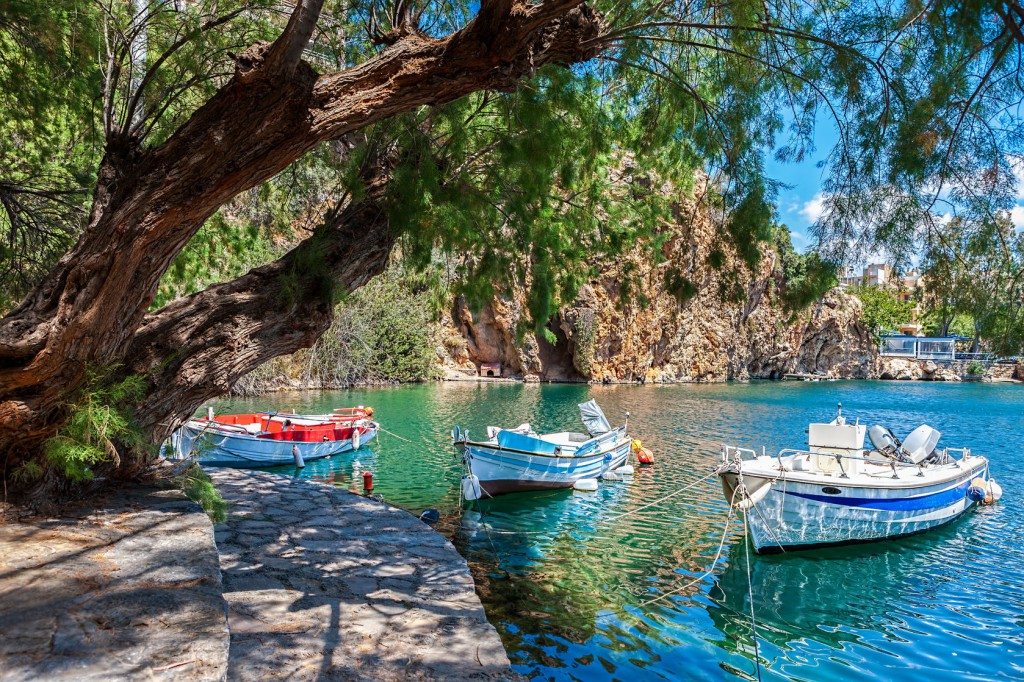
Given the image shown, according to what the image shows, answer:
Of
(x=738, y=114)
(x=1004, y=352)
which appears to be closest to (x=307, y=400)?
(x=738, y=114)

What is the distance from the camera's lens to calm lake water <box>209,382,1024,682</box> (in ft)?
18.9

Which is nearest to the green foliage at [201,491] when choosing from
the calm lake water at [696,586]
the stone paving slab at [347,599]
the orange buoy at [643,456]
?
the stone paving slab at [347,599]

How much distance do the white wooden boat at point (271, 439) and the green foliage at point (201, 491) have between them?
7.61 metres

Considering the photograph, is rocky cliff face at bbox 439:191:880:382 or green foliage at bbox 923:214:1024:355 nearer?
green foliage at bbox 923:214:1024:355

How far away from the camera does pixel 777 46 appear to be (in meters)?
4.95

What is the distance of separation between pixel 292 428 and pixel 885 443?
11.6 metres

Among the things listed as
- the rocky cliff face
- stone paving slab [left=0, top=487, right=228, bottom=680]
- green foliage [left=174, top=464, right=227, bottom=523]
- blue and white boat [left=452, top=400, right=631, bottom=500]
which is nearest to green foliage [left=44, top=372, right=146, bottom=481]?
stone paving slab [left=0, top=487, right=228, bottom=680]

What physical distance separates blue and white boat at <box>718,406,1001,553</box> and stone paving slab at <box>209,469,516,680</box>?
4.11 metres

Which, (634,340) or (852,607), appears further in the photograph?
(634,340)

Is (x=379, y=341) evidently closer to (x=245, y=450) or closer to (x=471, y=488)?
(x=245, y=450)

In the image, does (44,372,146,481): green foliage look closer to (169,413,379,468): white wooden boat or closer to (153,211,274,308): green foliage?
(153,211,274,308): green foliage

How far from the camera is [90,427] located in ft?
12.9

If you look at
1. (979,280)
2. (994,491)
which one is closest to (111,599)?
(979,280)

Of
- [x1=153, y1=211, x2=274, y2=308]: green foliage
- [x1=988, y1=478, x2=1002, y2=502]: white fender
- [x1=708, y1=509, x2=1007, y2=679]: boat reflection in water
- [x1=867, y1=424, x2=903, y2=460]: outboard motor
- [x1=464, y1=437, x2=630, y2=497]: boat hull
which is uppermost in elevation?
[x1=153, y1=211, x2=274, y2=308]: green foliage
